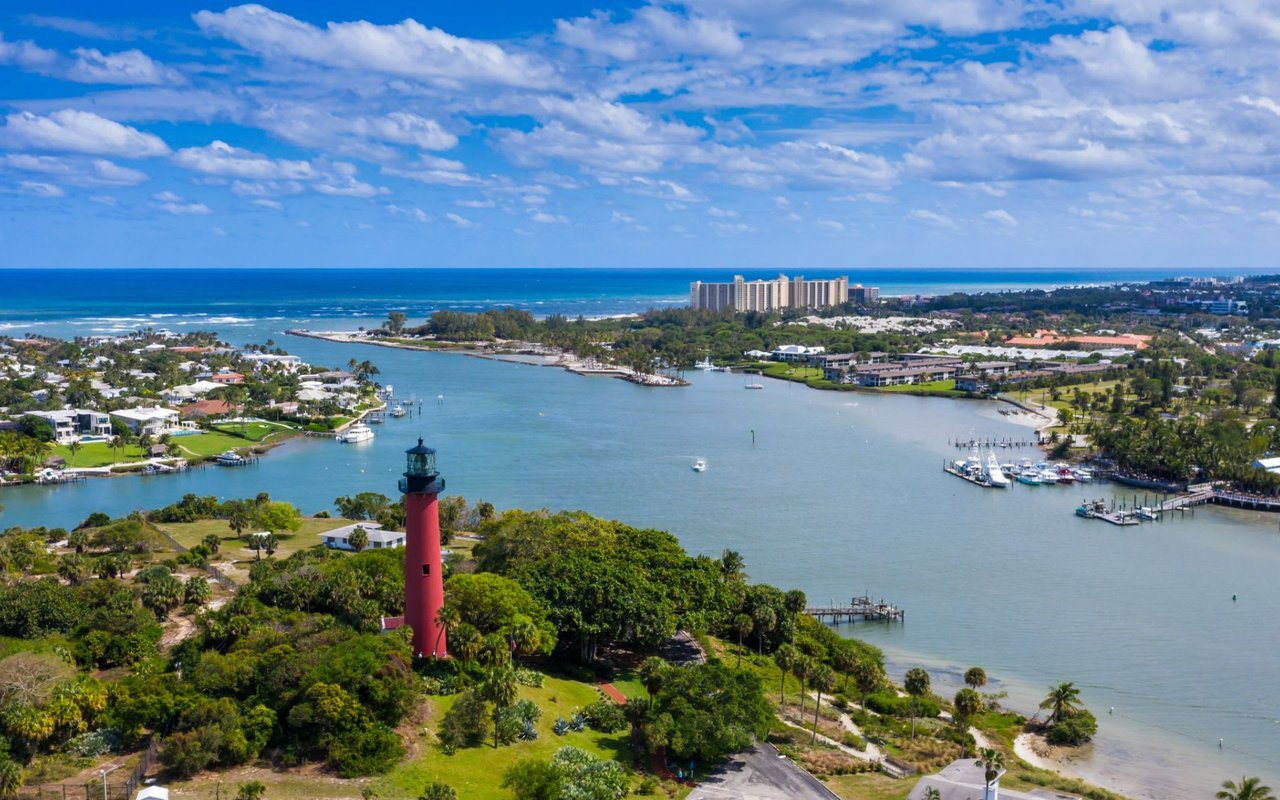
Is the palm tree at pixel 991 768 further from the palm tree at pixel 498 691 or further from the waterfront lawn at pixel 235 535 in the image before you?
the waterfront lawn at pixel 235 535

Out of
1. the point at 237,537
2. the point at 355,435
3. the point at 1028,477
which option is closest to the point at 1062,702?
the point at 237,537

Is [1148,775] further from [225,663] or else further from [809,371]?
[809,371]

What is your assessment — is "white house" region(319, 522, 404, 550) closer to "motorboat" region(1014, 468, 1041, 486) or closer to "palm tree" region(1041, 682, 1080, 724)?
"palm tree" region(1041, 682, 1080, 724)

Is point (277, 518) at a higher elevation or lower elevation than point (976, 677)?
higher

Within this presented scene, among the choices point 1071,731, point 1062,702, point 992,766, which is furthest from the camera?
point 1062,702

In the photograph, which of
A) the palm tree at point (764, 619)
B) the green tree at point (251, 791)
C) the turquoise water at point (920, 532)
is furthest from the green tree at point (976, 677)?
the green tree at point (251, 791)

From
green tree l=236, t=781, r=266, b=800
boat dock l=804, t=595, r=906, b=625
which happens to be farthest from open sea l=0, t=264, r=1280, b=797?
green tree l=236, t=781, r=266, b=800

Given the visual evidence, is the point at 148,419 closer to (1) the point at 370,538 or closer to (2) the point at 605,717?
(1) the point at 370,538
